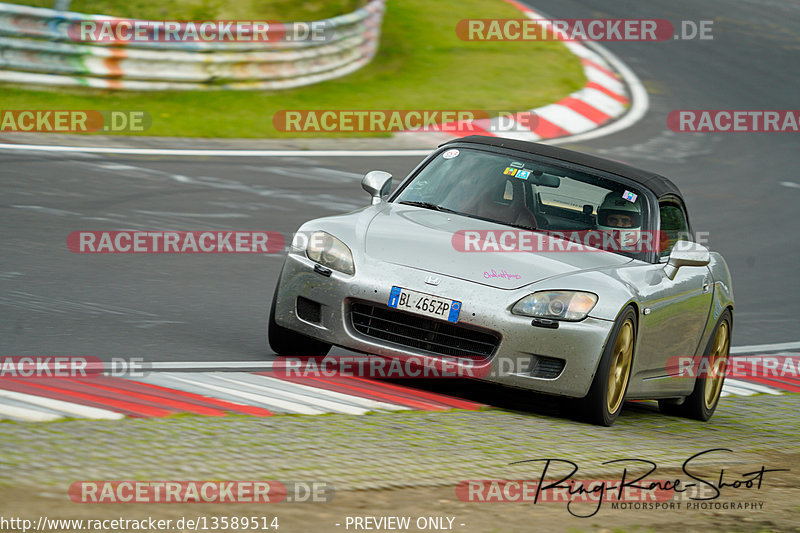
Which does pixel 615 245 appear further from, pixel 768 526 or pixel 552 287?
pixel 768 526

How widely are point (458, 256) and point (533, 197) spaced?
116 cm

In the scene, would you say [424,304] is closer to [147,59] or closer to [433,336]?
[433,336]

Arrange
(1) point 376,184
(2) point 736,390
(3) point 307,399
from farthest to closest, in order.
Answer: (2) point 736,390
(1) point 376,184
(3) point 307,399

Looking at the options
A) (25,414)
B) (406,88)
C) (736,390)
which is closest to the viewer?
(25,414)

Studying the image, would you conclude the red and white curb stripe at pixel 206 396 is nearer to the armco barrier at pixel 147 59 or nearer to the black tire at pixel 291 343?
A: the black tire at pixel 291 343

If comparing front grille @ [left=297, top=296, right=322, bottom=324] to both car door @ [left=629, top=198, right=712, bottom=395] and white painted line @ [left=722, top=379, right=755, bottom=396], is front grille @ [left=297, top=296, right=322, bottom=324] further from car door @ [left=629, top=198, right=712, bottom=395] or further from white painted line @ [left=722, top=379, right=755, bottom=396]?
white painted line @ [left=722, top=379, right=755, bottom=396]

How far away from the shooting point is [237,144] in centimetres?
1469

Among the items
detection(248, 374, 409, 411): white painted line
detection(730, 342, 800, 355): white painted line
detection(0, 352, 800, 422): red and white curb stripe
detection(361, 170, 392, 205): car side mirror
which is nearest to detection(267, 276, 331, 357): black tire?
detection(0, 352, 800, 422): red and white curb stripe

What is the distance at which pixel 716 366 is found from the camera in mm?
8406

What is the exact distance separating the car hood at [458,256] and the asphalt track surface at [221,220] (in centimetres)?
108

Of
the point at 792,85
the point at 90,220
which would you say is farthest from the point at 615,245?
the point at 792,85

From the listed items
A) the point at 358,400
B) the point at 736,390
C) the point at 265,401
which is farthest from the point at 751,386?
the point at 265,401

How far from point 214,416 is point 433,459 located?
1.01 meters

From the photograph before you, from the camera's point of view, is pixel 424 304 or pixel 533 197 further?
pixel 533 197
